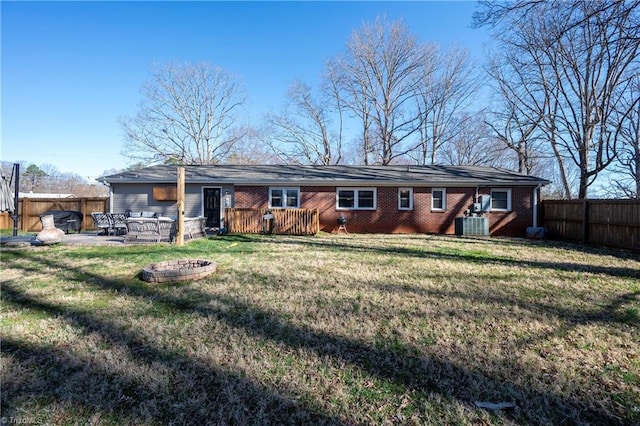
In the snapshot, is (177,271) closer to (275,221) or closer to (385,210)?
(275,221)

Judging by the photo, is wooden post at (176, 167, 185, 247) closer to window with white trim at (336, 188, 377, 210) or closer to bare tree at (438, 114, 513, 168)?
window with white trim at (336, 188, 377, 210)

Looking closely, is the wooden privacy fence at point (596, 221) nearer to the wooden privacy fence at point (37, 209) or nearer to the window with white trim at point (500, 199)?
the window with white trim at point (500, 199)

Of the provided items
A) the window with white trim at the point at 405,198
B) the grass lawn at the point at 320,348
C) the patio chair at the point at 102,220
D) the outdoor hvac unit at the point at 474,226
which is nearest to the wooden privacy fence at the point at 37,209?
the patio chair at the point at 102,220

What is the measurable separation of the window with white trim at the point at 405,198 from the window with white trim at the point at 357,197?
1.18m

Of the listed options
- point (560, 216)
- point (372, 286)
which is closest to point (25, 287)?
point (372, 286)

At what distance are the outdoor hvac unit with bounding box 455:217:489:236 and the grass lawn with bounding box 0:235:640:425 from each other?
7047 mm

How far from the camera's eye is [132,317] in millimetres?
3785

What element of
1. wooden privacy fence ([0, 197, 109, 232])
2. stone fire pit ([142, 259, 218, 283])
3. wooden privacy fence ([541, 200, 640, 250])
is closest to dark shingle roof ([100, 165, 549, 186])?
wooden privacy fence ([541, 200, 640, 250])

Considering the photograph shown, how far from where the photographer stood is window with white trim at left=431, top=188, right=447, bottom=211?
14.1 metres

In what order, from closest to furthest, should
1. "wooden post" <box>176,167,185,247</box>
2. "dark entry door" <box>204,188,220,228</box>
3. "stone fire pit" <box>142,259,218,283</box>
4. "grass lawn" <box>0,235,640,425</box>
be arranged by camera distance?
1. "grass lawn" <box>0,235,640,425</box>
2. "stone fire pit" <box>142,259,218,283</box>
3. "wooden post" <box>176,167,185,247</box>
4. "dark entry door" <box>204,188,220,228</box>

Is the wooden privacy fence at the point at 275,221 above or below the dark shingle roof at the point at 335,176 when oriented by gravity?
below

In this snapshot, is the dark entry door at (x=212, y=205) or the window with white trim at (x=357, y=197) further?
the dark entry door at (x=212, y=205)

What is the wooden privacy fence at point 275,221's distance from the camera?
12922mm

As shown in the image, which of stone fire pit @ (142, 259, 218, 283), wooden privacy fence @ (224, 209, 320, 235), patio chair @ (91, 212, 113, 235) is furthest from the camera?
wooden privacy fence @ (224, 209, 320, 235)
